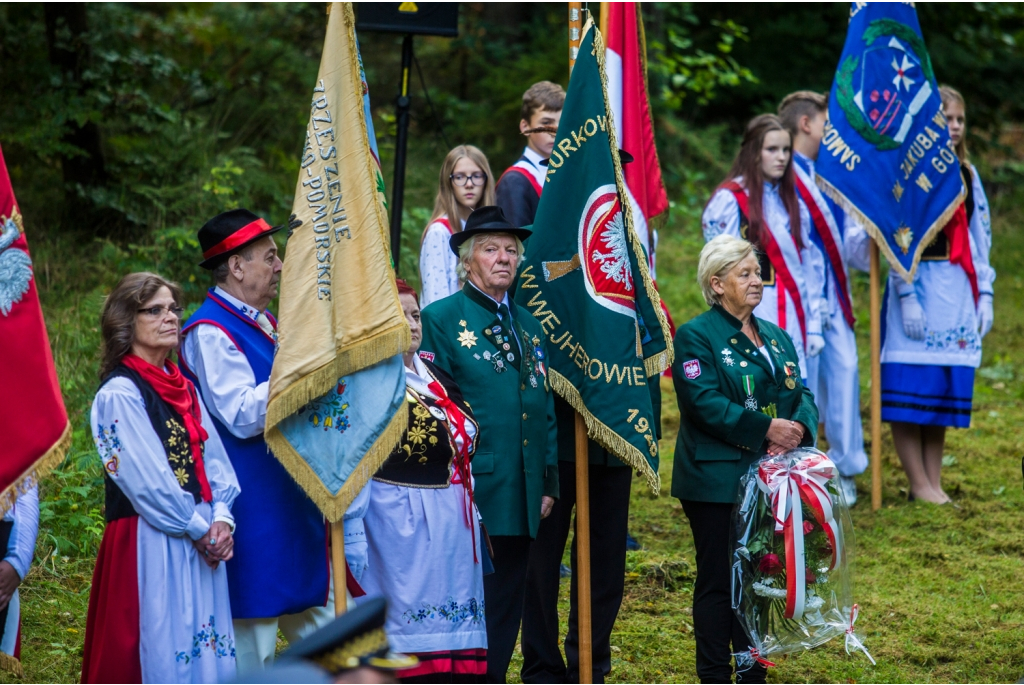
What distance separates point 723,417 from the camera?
4.27 m

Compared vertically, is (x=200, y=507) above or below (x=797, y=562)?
above

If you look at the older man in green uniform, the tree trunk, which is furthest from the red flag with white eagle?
the tree trunk

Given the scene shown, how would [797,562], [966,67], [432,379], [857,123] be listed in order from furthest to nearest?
[966,67] < [857,123] < [797,562] < [432,379]

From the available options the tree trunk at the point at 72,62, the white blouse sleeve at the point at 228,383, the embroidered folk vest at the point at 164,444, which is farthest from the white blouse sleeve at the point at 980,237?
the tree trunk at the point at 72,62

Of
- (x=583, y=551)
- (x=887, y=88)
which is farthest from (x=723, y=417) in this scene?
(x=887, y=88)

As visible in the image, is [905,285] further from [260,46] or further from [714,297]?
[260,46]

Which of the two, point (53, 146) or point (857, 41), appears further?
point (53, 146)

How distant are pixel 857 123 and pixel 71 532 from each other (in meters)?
4.84

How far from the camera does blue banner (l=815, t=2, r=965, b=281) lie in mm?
6504

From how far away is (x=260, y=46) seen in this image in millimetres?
10414

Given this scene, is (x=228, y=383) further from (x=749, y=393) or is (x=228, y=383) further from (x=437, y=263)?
(x=749, y=393)

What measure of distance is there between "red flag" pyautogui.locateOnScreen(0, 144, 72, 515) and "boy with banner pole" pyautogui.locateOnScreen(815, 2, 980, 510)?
4588mm

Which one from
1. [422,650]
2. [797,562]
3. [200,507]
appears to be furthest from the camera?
[797,562]

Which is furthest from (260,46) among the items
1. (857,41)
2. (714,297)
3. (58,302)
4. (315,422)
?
(315,422)
